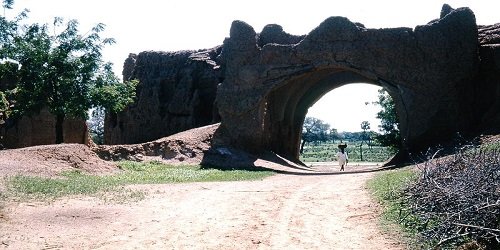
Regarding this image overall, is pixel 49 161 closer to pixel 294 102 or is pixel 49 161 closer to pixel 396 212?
pixel 396 212

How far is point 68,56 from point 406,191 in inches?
594

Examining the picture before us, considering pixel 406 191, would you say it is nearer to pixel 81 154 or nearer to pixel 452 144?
pixel 452 144

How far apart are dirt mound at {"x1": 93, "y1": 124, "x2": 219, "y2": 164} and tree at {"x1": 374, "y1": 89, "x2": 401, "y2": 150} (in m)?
14.4

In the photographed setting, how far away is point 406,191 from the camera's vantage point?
9.16m

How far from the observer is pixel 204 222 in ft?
26.4

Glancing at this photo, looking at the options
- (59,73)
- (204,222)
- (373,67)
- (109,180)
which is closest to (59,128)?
(59,73)

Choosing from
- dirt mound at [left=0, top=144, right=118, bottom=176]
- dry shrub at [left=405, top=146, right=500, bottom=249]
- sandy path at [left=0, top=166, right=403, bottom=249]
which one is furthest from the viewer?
dirt mound at [left=0, top=144, right=118, bottom=176]

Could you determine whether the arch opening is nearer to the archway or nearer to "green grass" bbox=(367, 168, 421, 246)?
the archway

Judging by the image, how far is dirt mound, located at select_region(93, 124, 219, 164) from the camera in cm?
2028

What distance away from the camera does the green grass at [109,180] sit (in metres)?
10.4

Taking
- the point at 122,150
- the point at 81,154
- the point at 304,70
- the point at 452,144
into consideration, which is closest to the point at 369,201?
the point at 452,144

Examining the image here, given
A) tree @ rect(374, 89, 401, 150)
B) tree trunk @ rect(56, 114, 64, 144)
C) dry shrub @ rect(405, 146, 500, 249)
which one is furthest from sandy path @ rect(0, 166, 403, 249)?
tree @ rect(374, 89, 401, 150)

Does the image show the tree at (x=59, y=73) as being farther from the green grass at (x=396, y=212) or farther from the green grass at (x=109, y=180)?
the green grass at (x=396, y=212)

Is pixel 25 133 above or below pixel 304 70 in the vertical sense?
below
